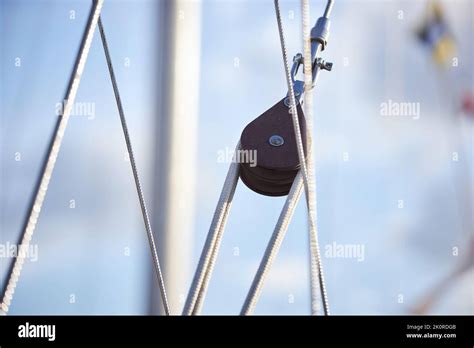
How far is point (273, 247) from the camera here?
4578 mm

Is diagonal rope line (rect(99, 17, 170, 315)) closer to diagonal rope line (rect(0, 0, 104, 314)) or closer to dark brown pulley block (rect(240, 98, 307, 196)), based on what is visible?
dark brown pulley block (rect(240, 98, 307, 196))

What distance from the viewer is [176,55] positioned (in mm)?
6289

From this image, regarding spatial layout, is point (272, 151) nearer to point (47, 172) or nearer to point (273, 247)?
point (273, 247)

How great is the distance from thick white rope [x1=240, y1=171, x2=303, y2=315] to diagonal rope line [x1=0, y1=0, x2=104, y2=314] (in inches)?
35.5

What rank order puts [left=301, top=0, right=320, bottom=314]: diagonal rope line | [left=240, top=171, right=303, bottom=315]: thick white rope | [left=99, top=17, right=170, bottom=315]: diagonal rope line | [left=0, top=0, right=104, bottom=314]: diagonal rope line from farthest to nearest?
[left=99, top=17, right=170, bottom=315]: diagonal rope line < [left=240, top=171, right=303, bottom=315]: thick white rope < [left=301, top=0, right=320, bottom=314]: diagonal rope line < [left=0, top=0, right=104, bottom=314]: diagonal rope line

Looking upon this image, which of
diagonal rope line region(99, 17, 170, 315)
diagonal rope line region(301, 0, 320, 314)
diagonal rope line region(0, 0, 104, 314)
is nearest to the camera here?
diagonal rope line region(0, 0, 104, 314)

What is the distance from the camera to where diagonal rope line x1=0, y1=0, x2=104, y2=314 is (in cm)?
397

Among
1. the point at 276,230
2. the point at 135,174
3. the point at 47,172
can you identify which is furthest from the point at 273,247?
the point at 47,172

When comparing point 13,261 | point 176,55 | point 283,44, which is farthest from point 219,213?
point 176,55

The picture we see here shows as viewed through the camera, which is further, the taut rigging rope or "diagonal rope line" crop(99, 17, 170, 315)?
"diagonal rope line" crop(99, 17, 170, 315)

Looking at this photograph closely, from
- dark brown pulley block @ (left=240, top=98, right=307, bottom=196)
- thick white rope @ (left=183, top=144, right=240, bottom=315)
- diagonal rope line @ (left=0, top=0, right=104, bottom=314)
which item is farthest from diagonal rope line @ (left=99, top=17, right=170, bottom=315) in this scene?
diagonal rope line @ (left=0, top=0, right=104, bottom=314)

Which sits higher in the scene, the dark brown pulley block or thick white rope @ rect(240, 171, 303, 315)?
the dark brown pulley block
